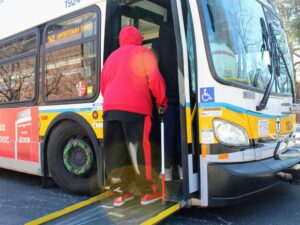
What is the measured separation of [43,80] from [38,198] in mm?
1629

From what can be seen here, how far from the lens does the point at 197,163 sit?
365 centimetres

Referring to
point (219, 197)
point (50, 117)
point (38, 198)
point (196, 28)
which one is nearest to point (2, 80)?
point (50, 117)

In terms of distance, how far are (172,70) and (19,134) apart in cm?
269

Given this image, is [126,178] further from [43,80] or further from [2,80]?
[2,80]

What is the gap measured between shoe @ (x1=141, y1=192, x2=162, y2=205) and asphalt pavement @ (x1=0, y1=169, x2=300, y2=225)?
0.26m

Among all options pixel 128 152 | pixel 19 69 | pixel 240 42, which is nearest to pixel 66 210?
pixel 128 152

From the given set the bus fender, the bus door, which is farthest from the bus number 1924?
the bus door

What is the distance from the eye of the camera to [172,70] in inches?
173

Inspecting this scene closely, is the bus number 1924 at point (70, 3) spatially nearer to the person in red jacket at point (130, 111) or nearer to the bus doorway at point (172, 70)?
the bus doorway at point (172, 70)

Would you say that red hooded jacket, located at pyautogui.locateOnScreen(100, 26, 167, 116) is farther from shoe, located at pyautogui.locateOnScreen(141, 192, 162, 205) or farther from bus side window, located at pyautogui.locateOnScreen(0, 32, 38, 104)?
bus side window, located at pyautogui.locateOnScreen(0, 32, 38, 104)

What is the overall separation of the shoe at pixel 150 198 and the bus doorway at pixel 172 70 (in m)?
0.14

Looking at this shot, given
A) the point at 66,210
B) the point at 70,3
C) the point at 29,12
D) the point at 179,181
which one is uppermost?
the point at 29,12

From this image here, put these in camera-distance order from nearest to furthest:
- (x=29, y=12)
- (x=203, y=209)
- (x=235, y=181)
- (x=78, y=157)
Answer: (x=235, y=181)
(x=203, y=209)
(x=78, y=157)
(x=29, y=12)

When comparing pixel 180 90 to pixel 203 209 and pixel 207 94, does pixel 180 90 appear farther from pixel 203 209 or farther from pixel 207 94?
pixel 203 209
